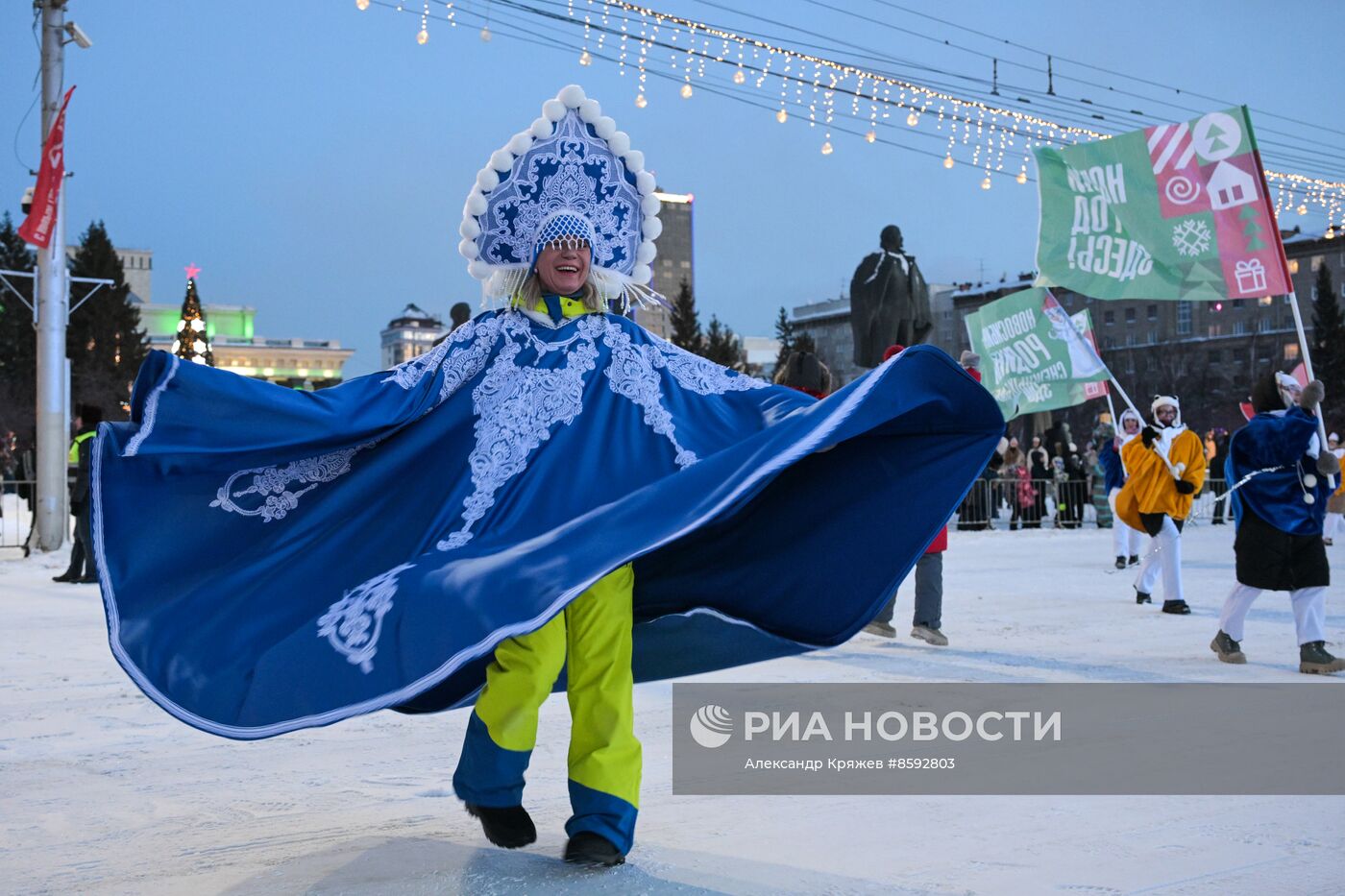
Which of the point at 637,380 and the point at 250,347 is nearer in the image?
the point at 637,380

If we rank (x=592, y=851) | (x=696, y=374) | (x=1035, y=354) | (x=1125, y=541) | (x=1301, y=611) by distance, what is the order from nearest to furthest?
(x=592, y=851) < (x=696, y=374) < (x=1301, y=611) < (x=1125, y=541) < (x=1035, y=354)

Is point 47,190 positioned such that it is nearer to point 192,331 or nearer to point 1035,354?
point 1035,354

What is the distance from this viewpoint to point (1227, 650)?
7656 mm

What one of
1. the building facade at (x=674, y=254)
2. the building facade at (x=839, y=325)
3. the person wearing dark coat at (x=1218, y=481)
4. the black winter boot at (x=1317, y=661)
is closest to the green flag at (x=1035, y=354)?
the person wearing dark coat at (x=1218, y=481)

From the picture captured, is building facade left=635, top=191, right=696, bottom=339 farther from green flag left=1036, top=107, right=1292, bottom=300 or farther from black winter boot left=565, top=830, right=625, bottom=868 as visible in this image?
black winter boot left=565, top=830, right=625, bottom=868

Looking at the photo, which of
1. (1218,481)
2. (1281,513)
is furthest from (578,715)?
(1218,481)

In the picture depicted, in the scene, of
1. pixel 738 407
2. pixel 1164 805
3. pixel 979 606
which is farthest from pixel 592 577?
pixel 979 606

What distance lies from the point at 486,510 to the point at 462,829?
1.01 metres

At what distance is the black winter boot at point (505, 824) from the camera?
3.71 meters

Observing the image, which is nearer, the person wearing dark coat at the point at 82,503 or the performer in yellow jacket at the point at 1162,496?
the performer in yellow jacket at the point at 1162,496

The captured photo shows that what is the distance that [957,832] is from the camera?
3963 mm

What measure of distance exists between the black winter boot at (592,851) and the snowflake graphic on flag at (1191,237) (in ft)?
33.0

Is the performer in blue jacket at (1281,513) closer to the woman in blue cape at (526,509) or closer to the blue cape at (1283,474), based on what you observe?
the blue cape at (1283,474)

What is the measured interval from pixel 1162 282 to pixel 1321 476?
5074 mm
